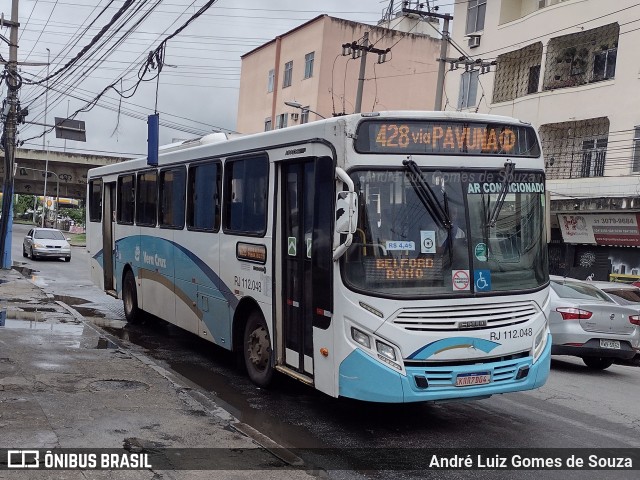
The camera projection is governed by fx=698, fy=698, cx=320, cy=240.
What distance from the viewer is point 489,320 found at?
22.3ft

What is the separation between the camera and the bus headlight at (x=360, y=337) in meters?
6.52

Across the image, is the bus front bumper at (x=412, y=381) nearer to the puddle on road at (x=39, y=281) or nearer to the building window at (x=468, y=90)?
the puddle on road at (x=39, y=281)

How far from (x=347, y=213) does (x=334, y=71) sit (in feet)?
113

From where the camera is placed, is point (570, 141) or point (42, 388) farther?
point (570, 141)

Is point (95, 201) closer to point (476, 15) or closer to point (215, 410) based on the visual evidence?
point (215, 410)

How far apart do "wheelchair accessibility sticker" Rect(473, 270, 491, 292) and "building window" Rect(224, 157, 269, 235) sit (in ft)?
8.86

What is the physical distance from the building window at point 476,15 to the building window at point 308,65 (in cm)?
1164

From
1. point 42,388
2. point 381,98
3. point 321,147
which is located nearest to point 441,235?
point 321,147

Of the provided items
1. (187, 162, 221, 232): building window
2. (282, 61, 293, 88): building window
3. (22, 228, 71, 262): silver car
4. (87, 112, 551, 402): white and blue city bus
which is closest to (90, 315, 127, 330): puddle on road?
(187, 162, 221, 232): building window

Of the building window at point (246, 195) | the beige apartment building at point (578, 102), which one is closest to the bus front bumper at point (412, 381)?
the building window at point (246, 195)

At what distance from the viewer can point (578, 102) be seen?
24734mm

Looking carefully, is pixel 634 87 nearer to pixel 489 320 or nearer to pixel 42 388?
pixel 489 320

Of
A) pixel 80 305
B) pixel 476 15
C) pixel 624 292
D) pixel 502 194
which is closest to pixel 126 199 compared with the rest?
pixel 80 305

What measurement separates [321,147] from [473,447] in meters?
3.31
